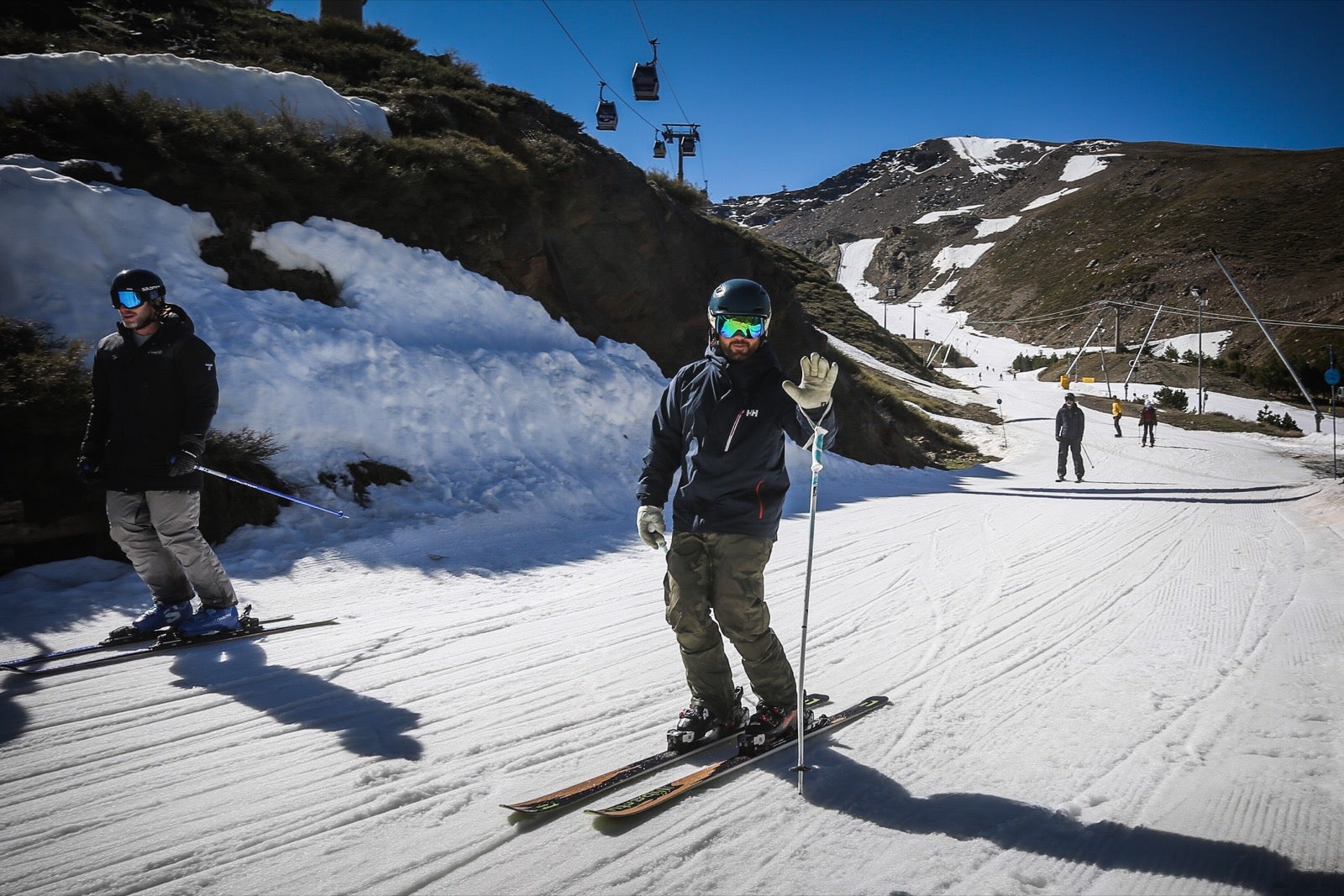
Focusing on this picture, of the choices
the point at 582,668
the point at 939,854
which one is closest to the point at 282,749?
the point at 582,668

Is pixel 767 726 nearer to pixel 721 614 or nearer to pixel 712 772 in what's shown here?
pixel 712 772

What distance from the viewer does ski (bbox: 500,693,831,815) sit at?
2.85m

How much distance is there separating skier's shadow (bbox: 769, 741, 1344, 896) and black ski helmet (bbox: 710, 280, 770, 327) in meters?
2.20

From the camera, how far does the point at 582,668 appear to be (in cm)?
459

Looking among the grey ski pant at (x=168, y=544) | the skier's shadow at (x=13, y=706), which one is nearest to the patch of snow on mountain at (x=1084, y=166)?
the grey ski pant at (x=168, y=544)

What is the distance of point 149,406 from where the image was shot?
4.73m

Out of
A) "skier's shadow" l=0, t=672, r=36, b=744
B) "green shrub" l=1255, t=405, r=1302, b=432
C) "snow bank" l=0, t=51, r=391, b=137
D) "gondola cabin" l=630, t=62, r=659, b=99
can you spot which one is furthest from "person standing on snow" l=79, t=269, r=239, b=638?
"green shrub" l=1255, t=405, r=1302, b=432

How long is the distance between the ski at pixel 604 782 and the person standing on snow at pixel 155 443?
10.9 feet

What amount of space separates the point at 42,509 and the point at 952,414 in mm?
38578

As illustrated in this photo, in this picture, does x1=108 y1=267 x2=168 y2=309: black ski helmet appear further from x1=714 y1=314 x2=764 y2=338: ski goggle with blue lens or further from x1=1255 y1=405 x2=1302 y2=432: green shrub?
x1=1255 y1=405 x2=1302 y2=432: green shrub

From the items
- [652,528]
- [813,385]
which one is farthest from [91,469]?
[813,385]

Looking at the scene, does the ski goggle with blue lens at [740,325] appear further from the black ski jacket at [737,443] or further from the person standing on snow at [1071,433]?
the person standing on snow at [1071,433]

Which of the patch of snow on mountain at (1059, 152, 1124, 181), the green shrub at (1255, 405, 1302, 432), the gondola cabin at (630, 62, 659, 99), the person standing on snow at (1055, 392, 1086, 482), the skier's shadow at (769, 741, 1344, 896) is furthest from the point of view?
the patch of snow on mountain at (1059, 152, 1124, 181)

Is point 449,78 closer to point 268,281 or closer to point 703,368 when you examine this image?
point 268,281
